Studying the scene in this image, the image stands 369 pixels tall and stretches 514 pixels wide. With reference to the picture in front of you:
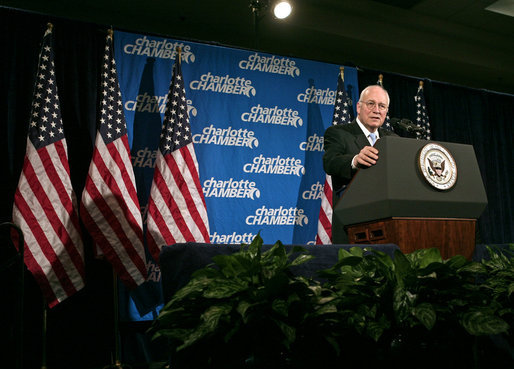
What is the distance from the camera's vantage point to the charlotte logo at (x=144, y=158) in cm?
379

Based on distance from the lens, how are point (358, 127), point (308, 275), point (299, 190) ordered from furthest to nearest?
point (299, 190) < point (358, 127) < point (308, 275)

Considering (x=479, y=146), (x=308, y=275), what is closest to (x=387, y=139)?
(x=308, y=275)

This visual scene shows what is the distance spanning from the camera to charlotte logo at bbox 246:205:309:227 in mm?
4102

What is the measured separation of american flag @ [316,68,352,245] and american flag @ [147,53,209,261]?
109 centimetres

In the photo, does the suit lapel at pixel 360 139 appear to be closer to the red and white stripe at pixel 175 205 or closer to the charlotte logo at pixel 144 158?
the red and white stripe at pixel 175 205

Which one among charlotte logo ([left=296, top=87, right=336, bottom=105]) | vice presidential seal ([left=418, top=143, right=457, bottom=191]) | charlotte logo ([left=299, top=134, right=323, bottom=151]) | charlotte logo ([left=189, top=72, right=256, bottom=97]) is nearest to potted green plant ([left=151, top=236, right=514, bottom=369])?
vice presidential seal ([left=418, top=143, right=457, bottom=191])

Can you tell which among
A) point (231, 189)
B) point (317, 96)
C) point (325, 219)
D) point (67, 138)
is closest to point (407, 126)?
point (325, 219)

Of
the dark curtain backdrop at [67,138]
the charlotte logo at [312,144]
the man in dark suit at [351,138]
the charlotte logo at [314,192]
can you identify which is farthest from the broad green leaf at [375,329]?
the charlotte logo at [312,144]

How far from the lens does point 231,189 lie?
4.05 m

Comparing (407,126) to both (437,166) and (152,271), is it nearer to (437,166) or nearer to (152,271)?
(437,166)

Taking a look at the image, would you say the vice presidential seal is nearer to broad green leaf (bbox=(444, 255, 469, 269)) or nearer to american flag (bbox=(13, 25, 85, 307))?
broad green leaf (bbox=(444, 255, 469, 269))

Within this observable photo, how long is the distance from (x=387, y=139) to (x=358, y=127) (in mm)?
980

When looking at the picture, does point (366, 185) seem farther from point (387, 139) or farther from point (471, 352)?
point (471, 352)

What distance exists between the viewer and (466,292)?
1007mm
